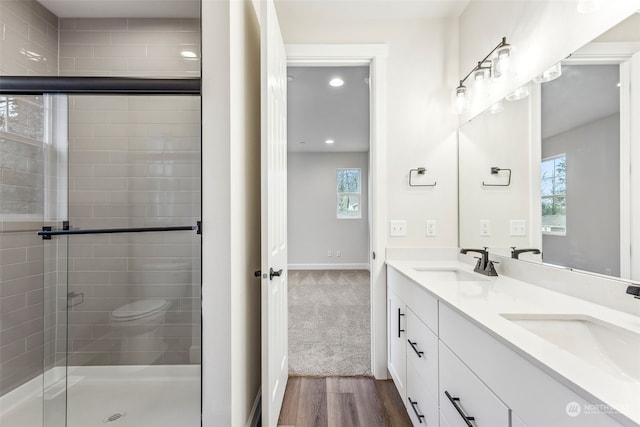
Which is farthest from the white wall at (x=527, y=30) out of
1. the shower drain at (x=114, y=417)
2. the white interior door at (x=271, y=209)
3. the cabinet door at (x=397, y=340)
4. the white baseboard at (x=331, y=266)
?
the white baseboard at (x=331, y=266)

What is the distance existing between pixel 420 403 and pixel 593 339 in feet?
2.71

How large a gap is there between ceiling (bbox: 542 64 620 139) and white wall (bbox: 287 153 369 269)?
16.0 feet

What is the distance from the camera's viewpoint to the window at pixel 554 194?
3.85 ft

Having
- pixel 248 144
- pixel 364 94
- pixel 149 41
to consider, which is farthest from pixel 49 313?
pixel 364 94

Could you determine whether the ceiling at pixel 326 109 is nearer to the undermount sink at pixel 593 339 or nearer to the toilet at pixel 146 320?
the toilet at pixel 146 320

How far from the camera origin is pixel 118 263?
1.83 m

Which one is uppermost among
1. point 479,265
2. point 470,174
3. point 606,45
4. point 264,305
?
point 606,45

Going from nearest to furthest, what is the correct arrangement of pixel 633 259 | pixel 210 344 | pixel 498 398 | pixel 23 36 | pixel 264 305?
pixel 498 398 → pixel 633 259 → pixel 210 344 → pixel 264 305 → pixel 23 36

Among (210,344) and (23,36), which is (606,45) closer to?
(210,344)

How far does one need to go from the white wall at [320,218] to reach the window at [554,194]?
16.0 ft

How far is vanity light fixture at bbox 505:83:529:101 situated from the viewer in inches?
55.3

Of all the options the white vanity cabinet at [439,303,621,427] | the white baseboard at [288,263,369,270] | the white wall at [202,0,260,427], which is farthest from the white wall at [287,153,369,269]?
the white vanity cabinet at [439,303,621,427]

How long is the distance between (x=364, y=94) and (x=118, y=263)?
3.07m

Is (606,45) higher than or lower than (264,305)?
higher
